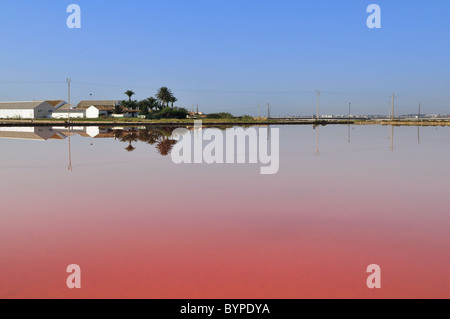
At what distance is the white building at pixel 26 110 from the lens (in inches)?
4284

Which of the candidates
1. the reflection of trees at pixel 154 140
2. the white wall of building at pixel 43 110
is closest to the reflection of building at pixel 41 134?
the reflection of trees at pixel 154 140

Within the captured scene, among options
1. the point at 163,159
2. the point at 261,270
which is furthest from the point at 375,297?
the point at 163,159

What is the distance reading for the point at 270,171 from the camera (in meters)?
17.4

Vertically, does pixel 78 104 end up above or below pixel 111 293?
above

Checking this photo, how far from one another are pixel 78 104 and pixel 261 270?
133806 millimetres

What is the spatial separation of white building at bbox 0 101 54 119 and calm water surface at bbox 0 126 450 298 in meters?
104

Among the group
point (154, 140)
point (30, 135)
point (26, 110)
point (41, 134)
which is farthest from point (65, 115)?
point (154, 140)

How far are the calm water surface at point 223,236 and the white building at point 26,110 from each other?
104 m

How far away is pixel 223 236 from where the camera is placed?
26.1 feet

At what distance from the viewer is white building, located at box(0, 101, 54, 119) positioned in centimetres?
10881

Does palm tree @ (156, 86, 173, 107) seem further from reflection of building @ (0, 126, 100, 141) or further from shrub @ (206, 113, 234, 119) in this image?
reflection of building @ (0, 126, 100, 141)

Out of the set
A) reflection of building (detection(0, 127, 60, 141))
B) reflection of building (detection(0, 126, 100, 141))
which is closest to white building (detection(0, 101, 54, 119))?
reflection of building (detection(0, 126, 100, 141))

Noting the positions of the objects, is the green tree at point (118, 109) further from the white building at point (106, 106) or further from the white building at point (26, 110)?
the white building at point (26, 110)
